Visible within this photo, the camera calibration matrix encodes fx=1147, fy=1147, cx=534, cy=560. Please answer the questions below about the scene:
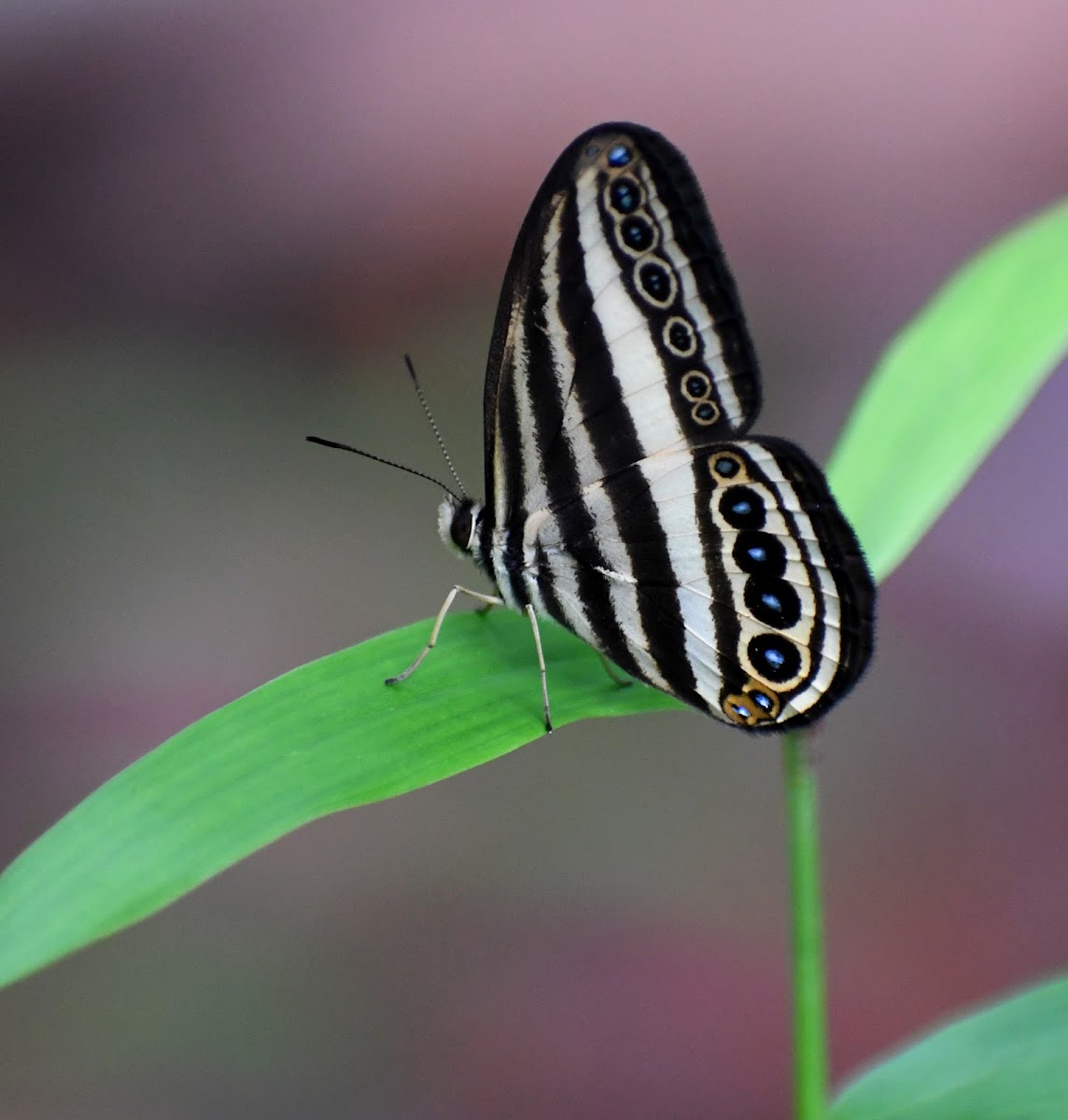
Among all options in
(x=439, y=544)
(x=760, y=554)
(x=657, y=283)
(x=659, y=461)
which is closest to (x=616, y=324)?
(x=657, y=283)

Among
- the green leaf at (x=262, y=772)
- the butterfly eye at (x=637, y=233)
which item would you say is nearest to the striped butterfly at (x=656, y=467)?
the butterfly eye at (x=637, y=233)

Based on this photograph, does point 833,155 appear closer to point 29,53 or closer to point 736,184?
point 736,184

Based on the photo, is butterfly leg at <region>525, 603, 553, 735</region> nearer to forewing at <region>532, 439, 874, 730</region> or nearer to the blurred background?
forewing at <region>532, 439, 874, 730</region>

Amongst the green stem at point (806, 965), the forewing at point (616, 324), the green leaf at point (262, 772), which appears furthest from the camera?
the forewing at point (616, 324)

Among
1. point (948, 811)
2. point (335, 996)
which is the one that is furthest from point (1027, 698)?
point (335, 996)

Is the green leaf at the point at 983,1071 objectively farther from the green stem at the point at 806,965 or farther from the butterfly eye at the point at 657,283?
the butterfly eye at the point at 657,283
